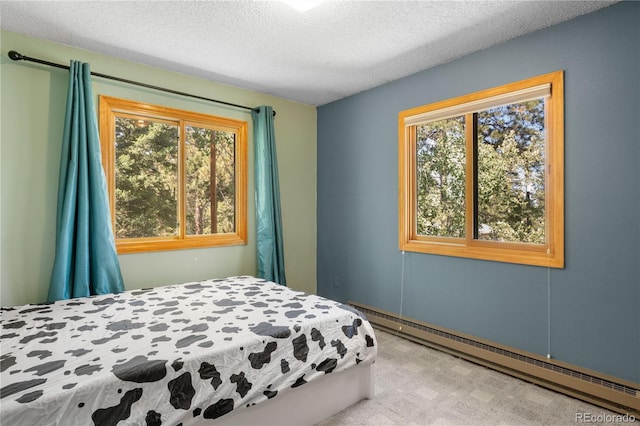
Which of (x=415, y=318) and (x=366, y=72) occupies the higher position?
(x=366, y=72)

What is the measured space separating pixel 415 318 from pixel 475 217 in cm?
108

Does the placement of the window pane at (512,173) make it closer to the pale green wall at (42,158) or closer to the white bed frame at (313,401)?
the white bed frame at (313,401)

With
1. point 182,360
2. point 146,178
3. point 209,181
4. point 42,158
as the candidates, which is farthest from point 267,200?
point 182,360

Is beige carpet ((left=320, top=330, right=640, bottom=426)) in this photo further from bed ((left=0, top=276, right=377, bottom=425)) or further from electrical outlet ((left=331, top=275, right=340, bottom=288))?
electrical outlet ((left=331, top=275, right=340, bottom=288))

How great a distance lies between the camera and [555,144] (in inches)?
94.2

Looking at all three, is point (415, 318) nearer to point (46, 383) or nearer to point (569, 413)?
point (569, 413)

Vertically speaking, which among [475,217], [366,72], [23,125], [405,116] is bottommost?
[475,217]

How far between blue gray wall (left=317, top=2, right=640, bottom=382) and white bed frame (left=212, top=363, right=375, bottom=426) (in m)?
1.17

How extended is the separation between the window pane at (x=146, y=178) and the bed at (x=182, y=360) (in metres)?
0.78

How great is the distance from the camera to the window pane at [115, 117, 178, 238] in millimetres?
3025

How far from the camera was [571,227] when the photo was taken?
233 cm

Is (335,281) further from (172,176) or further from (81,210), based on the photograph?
(81,210)

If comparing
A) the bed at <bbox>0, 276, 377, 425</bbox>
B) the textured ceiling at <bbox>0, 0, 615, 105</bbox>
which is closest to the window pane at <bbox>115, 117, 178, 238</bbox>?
the textured ceiling at <bbox>0, 0, 615, 105</bbox>

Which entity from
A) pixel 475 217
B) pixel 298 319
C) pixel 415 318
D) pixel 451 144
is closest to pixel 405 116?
pixel 451 144
